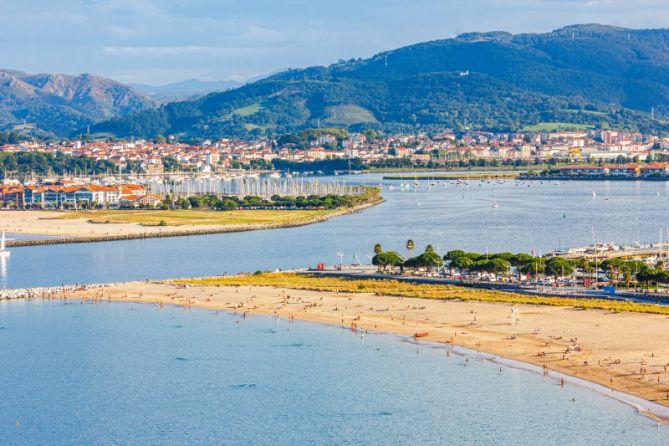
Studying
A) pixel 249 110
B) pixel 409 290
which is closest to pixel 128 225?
pixel 409 290

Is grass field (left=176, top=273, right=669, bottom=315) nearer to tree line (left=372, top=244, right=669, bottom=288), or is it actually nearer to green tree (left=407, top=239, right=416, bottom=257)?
tree line (left=372, top=244, right=669, bottom=288)

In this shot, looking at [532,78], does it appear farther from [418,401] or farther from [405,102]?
[418,401]

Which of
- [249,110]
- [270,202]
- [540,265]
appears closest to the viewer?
[540,265]

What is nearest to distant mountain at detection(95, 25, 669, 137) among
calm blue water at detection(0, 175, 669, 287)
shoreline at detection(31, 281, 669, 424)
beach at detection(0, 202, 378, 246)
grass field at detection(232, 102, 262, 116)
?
grass field at detection(232, 102, 262, 116)

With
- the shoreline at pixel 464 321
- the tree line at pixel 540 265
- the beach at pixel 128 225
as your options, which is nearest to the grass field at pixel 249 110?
the beach at pixel 128 225

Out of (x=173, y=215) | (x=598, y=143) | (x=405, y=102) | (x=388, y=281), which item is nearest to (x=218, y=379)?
(x=388, y=281)

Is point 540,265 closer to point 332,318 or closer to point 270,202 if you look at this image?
point 332,318
